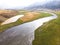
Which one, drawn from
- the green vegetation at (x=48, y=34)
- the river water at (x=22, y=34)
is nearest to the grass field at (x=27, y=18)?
the river water at (x=22, y=34)

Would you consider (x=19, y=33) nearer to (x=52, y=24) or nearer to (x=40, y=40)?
(x=40, y=40)

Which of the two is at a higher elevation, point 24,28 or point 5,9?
point 5,9

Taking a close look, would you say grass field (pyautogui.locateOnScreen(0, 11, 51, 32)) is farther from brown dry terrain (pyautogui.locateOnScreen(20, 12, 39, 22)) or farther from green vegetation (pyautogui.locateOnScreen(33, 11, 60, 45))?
green vegetation (pyautogui.locateOnScreen(33, 11, 60, 45))

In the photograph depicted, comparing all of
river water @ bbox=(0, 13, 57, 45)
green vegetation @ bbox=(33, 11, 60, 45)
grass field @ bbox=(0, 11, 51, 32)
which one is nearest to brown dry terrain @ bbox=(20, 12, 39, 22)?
grass field @ bbox=(0, 11, 51, 32)

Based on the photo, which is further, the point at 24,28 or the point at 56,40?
the point at 24,28

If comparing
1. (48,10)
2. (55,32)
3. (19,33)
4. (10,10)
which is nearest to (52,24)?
(55,32)

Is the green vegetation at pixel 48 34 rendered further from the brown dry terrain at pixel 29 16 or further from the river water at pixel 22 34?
the brown dry terrain at pixel 29 16
